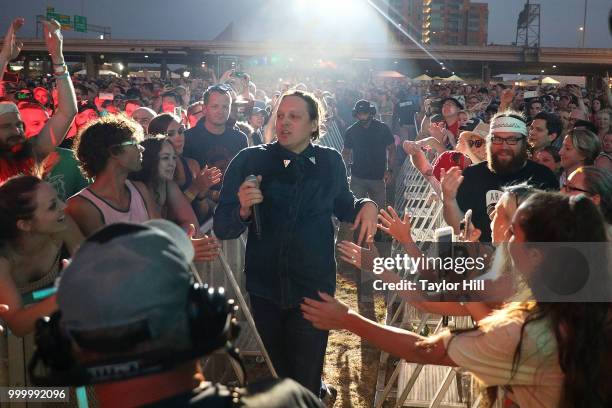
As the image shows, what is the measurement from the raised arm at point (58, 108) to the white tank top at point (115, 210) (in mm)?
1084

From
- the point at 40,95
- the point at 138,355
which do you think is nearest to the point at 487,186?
the point at 138,355

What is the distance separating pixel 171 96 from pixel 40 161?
571 centimetres

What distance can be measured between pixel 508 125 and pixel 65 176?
129 inches

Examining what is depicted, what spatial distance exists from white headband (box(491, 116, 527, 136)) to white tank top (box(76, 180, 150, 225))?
2571 millimetres

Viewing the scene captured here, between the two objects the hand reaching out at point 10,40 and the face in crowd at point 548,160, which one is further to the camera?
the face in crowd at point 548,160

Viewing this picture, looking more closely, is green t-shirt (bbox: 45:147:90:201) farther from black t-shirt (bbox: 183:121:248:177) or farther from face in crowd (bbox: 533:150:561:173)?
face in crowd (bbox: 533:150:561:173)

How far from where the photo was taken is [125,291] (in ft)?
4.33

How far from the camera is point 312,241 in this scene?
12.0 feet

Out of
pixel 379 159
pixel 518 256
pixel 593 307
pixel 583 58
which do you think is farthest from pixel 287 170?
pixel 583 58

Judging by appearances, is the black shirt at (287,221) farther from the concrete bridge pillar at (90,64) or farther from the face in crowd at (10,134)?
the concrete bridge pillar at (90,64)

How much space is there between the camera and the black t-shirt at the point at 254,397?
54.1 inches

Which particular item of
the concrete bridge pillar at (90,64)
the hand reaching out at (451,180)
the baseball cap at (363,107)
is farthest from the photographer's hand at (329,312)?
the concrete bridge pillar at (90,64)

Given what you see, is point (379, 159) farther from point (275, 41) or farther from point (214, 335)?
point (275, 41)

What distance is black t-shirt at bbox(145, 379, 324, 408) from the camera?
4.51 ft
